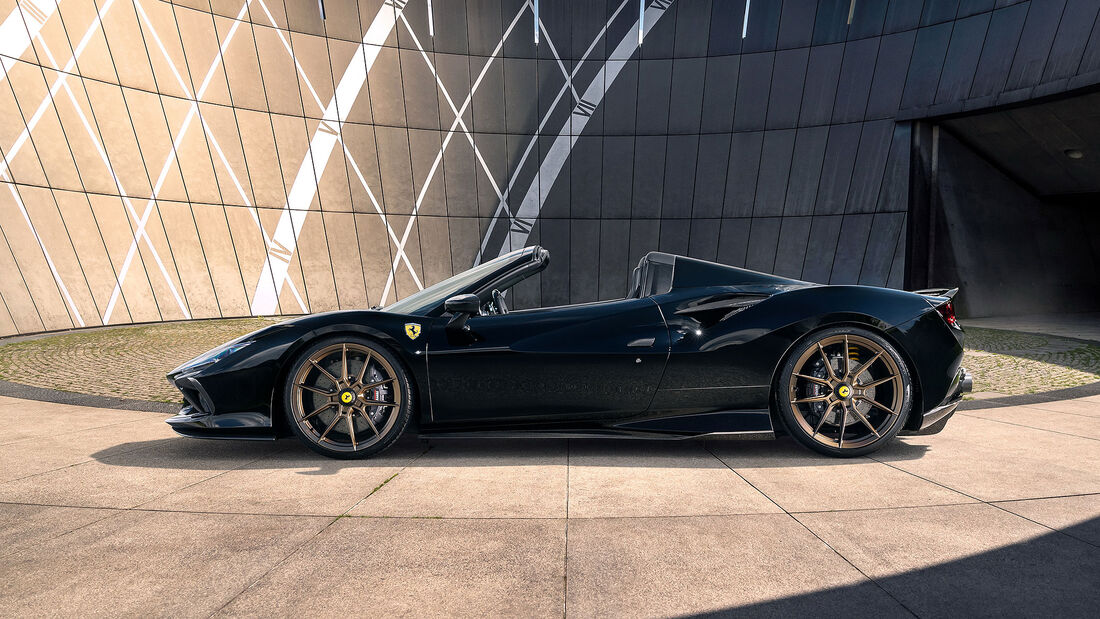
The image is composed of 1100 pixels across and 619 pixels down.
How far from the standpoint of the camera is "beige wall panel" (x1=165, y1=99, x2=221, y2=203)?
12969 mm

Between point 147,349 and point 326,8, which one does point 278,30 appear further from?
point 147,349

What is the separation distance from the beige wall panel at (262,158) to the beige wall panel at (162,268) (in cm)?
221

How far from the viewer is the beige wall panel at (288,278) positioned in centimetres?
1403

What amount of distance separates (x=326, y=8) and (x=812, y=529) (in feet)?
55.3

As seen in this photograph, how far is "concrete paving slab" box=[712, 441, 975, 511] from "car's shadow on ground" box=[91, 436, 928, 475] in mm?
17

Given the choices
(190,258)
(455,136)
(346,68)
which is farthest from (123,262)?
(455,136)

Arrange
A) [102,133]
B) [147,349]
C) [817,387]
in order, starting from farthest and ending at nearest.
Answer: [102,133]
[147,349]
[817,387]

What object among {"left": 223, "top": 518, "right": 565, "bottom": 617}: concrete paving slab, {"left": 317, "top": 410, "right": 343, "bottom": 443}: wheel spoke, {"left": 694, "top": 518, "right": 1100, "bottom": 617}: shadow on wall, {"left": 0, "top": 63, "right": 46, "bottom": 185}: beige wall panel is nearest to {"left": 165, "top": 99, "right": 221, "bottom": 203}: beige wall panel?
{"left": 0, "top": 63, "right": 46, "bottom": 185}: beige wall panel

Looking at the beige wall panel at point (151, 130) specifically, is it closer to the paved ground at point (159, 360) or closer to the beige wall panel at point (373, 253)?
the paved ground at point (159, 360)

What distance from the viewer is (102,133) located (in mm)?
11805

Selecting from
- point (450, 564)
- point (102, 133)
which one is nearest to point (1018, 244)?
point (450, 564)

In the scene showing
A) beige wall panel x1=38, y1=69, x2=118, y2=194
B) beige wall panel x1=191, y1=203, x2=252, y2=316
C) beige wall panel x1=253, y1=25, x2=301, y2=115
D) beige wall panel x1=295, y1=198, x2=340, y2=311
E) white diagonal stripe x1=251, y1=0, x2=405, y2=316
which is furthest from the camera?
beige wall panel x1=295, y1=198, x2=340, y2=311

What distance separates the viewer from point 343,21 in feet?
49.9

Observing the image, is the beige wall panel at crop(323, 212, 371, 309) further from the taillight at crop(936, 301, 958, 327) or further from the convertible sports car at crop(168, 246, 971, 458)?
the taillight at crop(936, 301, 958, 327)
